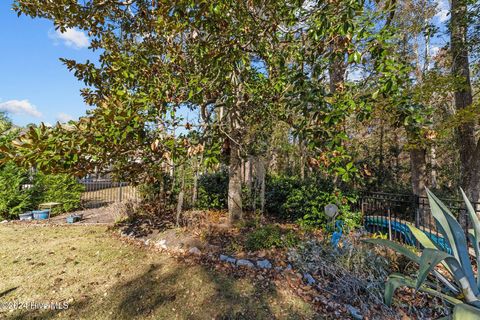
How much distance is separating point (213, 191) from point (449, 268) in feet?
19.4

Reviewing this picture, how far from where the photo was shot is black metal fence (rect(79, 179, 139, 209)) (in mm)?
8953

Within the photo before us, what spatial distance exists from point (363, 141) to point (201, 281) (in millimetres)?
9785

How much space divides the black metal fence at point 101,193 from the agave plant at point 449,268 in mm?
8744

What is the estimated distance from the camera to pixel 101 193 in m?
10.8

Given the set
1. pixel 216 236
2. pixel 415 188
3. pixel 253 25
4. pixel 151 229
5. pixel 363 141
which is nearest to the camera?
pixel 253 25

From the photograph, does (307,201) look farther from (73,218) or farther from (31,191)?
(31,191)

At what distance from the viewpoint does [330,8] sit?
8.39 ft

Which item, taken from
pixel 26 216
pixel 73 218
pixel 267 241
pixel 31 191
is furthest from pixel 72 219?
pixel 267 241

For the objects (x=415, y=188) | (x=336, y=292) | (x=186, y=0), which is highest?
(x=186, y=0)

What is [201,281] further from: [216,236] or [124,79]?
[124,79]

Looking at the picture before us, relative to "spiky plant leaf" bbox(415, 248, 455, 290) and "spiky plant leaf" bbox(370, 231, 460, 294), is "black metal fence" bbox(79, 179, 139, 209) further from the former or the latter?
"spiky plant leaf" bbox(415, 248, 455, 290)

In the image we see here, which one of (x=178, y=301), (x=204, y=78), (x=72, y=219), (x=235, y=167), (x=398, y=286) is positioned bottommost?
(x=178, y=301)

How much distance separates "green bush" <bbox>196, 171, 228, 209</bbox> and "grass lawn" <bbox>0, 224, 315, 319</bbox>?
2.63 metres

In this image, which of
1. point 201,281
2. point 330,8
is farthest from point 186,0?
point 201,281
